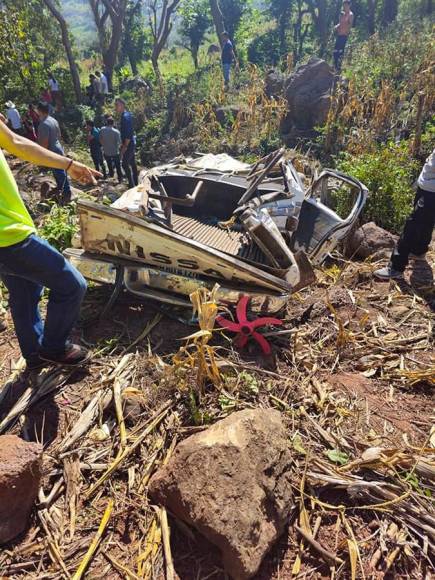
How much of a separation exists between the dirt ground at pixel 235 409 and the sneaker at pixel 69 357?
0.09 metres

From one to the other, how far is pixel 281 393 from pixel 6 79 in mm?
14896

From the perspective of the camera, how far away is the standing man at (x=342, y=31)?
12378 mm

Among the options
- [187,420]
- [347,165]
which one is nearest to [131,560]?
[187,420]

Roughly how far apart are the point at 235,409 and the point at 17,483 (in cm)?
131

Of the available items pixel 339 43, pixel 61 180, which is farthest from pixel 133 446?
pixel 339 43

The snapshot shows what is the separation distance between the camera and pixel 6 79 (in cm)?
1348

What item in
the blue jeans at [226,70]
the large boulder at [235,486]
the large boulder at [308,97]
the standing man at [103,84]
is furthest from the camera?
the standing man at [103,84]

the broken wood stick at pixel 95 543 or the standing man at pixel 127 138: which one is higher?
the standing man at pixel 127 138

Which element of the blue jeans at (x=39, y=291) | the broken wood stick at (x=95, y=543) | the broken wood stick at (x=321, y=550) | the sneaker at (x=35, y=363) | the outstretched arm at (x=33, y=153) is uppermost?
the outstretched arm at (x=33, y=153)

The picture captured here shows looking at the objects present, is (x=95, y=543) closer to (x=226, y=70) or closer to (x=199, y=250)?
(x=199, y=250)

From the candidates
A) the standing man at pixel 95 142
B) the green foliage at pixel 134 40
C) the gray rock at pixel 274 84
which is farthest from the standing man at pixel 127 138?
the green foliage at pixel 134 40

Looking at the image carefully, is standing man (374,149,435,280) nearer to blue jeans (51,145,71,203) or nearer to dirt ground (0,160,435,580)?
dirt ground (0,160,435,580)

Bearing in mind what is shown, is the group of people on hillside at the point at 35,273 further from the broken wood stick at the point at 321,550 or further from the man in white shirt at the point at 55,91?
the man in white shirt at the point at 55,91

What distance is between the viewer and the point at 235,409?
2729 mm
